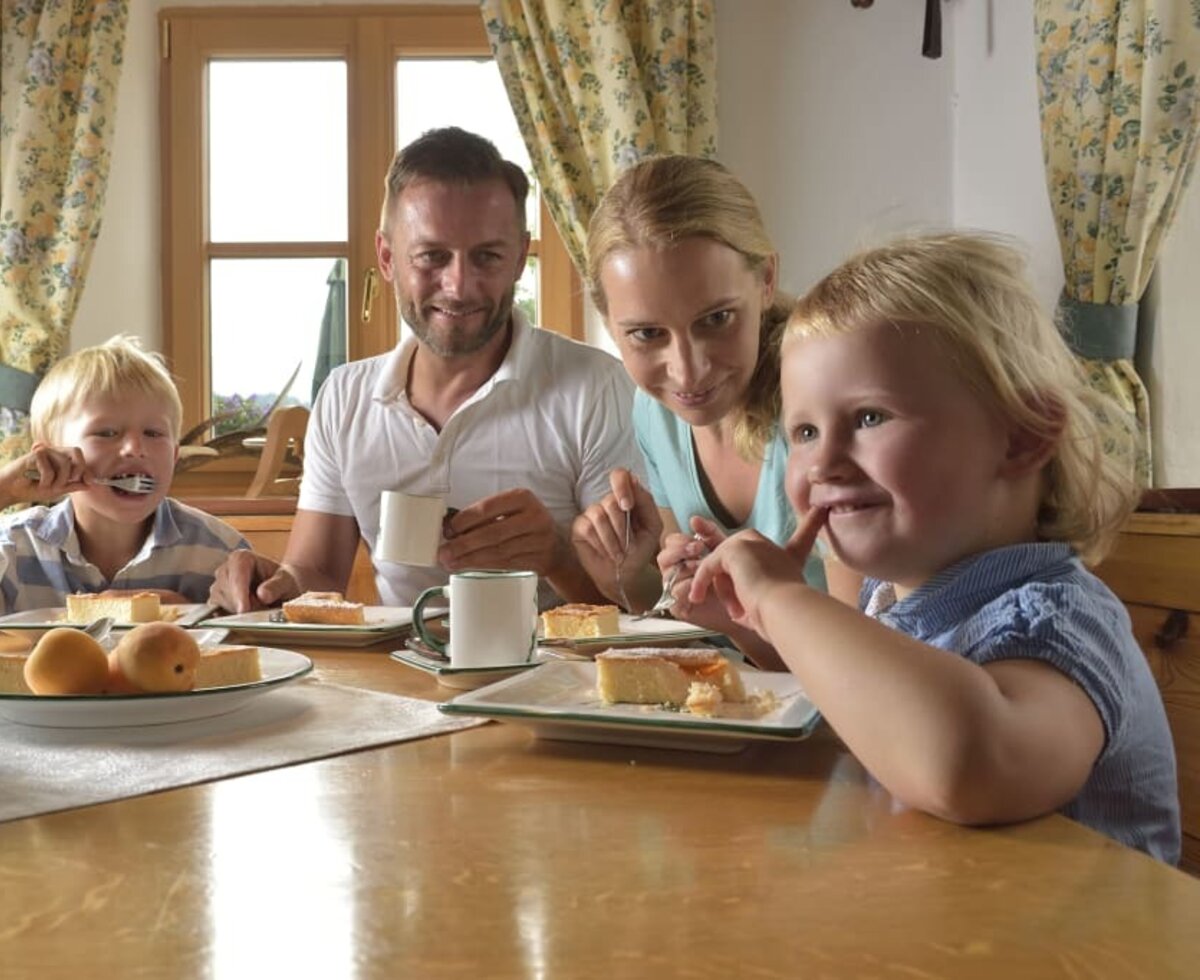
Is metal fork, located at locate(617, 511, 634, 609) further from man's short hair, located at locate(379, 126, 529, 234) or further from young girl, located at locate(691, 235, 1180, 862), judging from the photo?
man's short hair, located at locate(379, 126, 529, 234)

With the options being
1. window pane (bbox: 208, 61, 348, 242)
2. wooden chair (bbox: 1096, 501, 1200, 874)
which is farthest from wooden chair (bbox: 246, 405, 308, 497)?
wooden chair (bbox: 1096, 501, 1200, 874)

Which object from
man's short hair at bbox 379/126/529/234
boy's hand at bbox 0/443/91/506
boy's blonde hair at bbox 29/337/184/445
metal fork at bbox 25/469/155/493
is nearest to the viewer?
boy's hand at bbox 0/443/91/506

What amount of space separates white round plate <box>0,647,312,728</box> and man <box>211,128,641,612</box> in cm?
128

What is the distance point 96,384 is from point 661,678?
1578 mm

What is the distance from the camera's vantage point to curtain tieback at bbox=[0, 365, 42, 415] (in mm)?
3494

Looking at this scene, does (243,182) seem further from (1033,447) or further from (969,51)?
(1033,447)

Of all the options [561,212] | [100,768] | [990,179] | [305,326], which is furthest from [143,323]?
[100,768]

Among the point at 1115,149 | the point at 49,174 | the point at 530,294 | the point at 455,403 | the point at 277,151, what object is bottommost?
the point at 455,403

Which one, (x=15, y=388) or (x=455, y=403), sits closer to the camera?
(x=455, y=403)

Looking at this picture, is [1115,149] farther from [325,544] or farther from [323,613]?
[323,613]

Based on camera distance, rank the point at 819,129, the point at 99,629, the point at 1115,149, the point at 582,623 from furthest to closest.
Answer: the point at 819,129
the point at 1115,149
the point at 582,623
the point at 99,629

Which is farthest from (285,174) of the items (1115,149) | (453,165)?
(1115,149)

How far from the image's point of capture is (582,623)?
154 cm

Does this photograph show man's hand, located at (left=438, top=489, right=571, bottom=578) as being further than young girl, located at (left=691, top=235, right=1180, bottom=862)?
Yes
